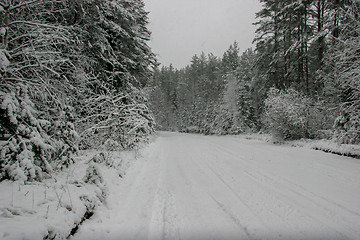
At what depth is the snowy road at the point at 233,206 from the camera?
298cm

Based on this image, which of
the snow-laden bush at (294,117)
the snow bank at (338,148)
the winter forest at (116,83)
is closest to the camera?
the winter forest at (116,83)

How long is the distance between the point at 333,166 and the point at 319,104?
762 centimetres

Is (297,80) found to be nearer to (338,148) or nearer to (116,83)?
(338,148)

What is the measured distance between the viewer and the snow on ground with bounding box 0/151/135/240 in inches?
92.6

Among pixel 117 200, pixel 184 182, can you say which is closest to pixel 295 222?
pixel 184 182

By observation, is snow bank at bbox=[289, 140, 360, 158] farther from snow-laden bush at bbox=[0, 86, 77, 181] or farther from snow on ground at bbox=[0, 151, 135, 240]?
snow-laden bush at bbox=[0, 86, 77, 181]

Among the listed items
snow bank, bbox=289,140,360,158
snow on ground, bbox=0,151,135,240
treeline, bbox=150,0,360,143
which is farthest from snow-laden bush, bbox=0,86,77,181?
snow bank, bbox=289,140,360,158

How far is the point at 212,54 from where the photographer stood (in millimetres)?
52688

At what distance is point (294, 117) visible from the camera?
42.0 feet

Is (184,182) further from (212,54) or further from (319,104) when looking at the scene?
(212,54)

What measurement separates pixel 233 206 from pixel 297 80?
17688 millimetres

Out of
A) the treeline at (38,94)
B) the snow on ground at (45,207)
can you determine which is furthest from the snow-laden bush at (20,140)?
the snow on ground at (45,207)

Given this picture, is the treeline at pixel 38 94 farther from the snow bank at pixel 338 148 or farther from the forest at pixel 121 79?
the snow bank at pixel 338 148

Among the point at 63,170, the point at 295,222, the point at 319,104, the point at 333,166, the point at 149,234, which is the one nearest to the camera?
the point at 149,234
